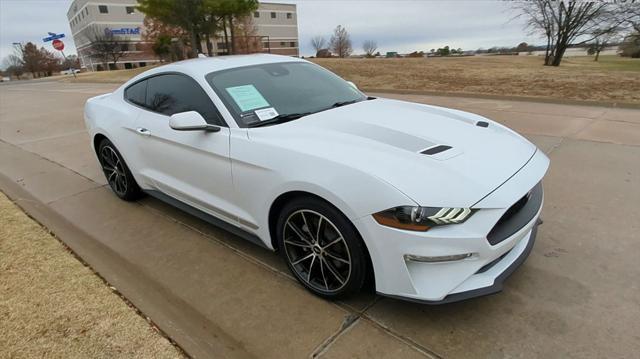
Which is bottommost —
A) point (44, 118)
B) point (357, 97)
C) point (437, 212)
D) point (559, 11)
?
point (44, 118)

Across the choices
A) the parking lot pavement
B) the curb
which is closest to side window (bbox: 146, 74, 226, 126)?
the parking lot pavement

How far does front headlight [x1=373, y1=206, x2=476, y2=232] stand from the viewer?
1.91 meters

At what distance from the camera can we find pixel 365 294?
2.53m

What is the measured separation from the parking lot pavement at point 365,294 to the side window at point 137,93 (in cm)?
114

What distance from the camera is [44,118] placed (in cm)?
1080

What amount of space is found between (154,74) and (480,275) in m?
3.28

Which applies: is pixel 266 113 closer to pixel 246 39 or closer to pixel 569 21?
pixel 569 21

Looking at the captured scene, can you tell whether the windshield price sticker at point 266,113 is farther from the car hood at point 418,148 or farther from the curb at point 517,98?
the curb at point 517,98

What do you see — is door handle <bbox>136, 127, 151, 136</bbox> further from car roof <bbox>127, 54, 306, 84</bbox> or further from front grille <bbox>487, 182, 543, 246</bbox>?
front grille <bbox>487, 182, 543, 246</bbox>

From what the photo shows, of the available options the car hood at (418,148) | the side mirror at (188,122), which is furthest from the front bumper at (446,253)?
the side mirror at (188,122)

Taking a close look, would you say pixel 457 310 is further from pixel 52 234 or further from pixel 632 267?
pixel 52 234

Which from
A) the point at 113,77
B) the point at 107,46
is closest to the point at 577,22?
the point at 113,77

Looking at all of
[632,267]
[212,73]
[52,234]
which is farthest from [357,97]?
[52,234]

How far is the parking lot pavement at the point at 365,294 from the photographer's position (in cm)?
210
